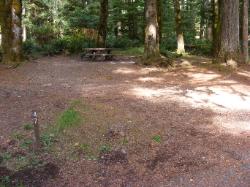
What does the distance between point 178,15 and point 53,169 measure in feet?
58.6

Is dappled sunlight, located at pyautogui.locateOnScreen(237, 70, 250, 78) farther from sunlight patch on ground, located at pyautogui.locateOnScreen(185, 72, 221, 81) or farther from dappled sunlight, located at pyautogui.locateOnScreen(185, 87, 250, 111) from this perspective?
dappled sunlight, located at pyautogui.locateOnScreen(185, 87, 250, 111)

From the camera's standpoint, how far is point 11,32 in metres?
16.1

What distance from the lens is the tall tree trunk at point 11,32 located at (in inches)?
628

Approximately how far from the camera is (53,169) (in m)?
6.70

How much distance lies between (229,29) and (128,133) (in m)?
7.84

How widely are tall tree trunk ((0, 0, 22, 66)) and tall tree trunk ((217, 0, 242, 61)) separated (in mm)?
8012

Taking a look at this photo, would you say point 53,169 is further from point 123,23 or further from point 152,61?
point 123,23

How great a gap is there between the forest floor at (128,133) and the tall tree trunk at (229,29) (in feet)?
7.13

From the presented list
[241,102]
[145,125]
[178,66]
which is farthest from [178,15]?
[145,125]

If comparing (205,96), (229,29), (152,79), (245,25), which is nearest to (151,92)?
(205,96)

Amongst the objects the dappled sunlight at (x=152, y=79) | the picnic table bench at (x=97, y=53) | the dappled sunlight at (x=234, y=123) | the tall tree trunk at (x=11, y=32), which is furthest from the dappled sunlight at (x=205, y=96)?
the picnic table bench at (x=97, y=53)

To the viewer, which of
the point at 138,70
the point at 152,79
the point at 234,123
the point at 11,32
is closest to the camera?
the point at 234,123

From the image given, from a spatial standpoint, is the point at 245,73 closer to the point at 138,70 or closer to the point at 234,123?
the point at 138,70

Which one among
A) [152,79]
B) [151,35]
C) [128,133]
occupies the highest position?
[151,35]
